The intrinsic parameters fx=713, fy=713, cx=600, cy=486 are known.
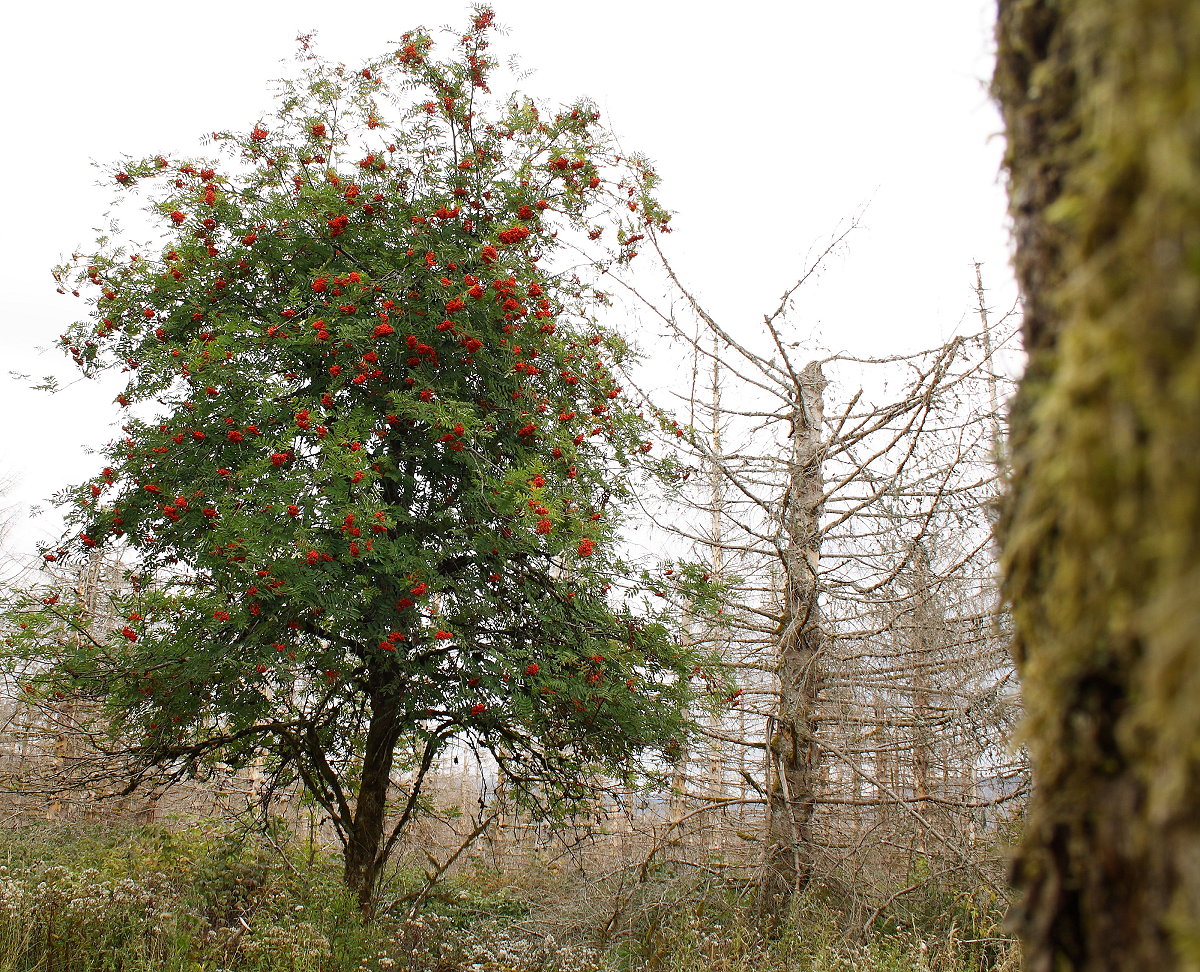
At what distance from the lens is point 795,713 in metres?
5.81

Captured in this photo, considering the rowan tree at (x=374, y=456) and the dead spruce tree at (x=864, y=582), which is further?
the dead spruce tree at (x=864, y=582)

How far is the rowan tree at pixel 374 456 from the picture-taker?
4.51 meters

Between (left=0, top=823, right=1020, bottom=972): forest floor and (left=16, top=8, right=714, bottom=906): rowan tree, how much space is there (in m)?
0.83

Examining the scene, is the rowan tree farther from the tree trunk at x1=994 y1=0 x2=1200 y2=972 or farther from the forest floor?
the tree trunk at x1=994 y1=0 x2=1200 y2=972

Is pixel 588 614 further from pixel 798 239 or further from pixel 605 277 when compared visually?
pixel 798 239

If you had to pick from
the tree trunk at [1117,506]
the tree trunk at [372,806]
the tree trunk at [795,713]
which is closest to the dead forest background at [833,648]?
the tree trunk at [795,713]

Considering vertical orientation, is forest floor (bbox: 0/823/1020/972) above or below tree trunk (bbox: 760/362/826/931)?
below

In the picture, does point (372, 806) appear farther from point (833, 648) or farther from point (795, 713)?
point (833, 648)

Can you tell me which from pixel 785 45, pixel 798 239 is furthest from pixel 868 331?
pixel 785 45

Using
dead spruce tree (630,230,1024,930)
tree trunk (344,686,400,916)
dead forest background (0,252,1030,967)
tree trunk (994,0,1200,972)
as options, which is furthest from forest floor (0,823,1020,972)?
tree trunk (994,0,1200,972)

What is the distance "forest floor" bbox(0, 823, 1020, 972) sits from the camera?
182 inches

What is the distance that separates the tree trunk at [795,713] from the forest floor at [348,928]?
31 centimetres

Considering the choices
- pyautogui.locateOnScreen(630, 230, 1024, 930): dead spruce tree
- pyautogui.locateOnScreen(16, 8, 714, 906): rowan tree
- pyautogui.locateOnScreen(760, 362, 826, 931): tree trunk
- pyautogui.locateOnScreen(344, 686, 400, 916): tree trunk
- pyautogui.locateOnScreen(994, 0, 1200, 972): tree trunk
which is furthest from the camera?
pyautogui.locateOnScreen(760, 362, 826, 931): tree trunk

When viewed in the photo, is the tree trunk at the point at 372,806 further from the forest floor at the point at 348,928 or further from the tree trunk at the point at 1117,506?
the tree trunk at the point at 1117,506
